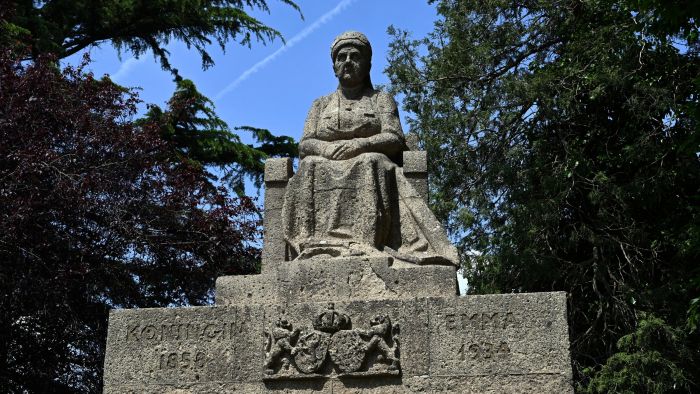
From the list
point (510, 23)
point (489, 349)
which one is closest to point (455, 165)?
point (510, 23)

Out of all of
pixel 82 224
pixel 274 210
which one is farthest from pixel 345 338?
pixel 82 224

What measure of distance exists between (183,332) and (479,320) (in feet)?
7.27

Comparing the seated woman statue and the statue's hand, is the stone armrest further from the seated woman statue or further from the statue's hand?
the statue's hand

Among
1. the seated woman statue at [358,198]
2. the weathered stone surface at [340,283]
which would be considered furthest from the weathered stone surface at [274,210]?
the weathered stone surface at [340,283]

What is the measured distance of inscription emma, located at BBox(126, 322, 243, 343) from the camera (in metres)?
7.03

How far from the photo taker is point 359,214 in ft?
24.3

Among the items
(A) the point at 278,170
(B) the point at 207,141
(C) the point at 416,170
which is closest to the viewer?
(C) the point at 416,170

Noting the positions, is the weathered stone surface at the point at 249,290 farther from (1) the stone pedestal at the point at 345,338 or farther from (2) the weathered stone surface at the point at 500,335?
(2) the weathered stone surface at the point at 500,335

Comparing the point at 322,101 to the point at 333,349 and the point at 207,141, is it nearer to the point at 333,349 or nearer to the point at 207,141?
the point at 333,349

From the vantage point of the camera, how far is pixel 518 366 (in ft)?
21.6

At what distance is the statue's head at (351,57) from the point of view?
8.20 meters

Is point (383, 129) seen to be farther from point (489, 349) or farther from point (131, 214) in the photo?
point (131, 214)

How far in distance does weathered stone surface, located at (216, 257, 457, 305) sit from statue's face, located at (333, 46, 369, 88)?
187cm

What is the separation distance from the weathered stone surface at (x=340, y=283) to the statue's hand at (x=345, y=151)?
102cm
